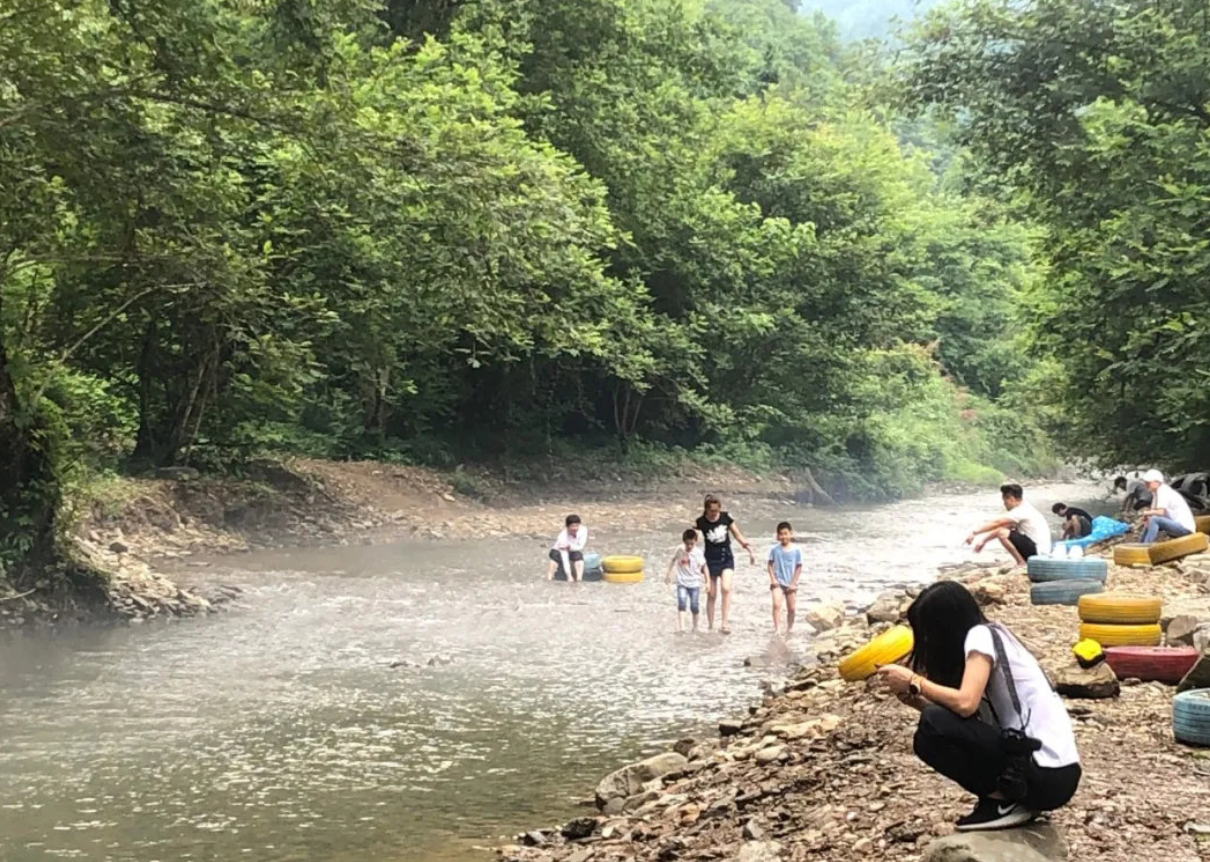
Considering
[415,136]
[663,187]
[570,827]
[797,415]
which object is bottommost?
[570,827]

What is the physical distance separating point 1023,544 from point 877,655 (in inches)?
282

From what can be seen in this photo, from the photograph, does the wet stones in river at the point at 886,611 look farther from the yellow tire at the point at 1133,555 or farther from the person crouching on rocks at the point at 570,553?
the person crouching on rocks at the point at 570,553

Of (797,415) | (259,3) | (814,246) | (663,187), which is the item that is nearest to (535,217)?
(259,3)

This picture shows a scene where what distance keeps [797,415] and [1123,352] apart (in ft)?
62.6

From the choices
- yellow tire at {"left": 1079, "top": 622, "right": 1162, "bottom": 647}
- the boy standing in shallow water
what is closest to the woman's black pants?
yellow tire at {"left": 1079, "top": 622, "right": 1162, "bottom": 647}

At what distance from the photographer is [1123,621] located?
1005 centimetres

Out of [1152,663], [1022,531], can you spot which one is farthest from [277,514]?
[1152,663]

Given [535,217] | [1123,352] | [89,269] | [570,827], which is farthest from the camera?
[1123,352]


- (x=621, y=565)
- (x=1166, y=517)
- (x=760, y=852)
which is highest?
(x=1166, y=517)

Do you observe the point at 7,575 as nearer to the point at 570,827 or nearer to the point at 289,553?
the point at 289,553

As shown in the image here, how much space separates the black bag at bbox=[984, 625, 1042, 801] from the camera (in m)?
4.80

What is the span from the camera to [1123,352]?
2141 cm

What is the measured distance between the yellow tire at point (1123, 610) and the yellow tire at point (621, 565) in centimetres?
1022

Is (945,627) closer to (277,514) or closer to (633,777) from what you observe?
(633,777)
